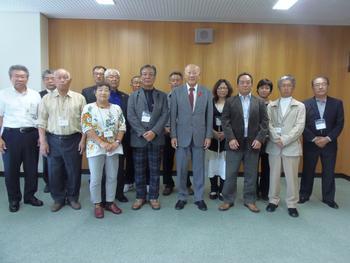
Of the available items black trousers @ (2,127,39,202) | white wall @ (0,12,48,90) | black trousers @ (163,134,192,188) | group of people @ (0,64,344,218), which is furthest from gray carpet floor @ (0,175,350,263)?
white wall @ (0,12,48,90)

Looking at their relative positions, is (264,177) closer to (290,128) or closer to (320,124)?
(290,128)

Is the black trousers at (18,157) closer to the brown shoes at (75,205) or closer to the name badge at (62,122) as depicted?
the name badge at (62,122)

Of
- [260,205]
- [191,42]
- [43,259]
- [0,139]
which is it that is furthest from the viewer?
[191,42]

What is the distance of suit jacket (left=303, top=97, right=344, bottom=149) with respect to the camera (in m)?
3.61

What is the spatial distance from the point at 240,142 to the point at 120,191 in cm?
163

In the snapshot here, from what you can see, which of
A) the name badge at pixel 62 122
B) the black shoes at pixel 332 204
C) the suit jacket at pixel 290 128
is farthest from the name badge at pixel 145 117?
the black shoes at pixel 332 204

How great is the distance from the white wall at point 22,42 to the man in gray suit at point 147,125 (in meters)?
2.28

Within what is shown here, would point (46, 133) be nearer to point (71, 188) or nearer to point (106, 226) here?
point (71, 188)

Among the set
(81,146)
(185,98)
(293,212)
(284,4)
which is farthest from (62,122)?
(284,4)

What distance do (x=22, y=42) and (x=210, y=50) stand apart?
122 inches

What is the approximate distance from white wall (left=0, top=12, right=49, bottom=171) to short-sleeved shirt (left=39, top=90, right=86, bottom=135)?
1705 mm

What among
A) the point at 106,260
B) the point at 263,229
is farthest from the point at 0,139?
the point at 263,229

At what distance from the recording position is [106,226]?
294 cm

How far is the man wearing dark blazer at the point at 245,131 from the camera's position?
3.30m
